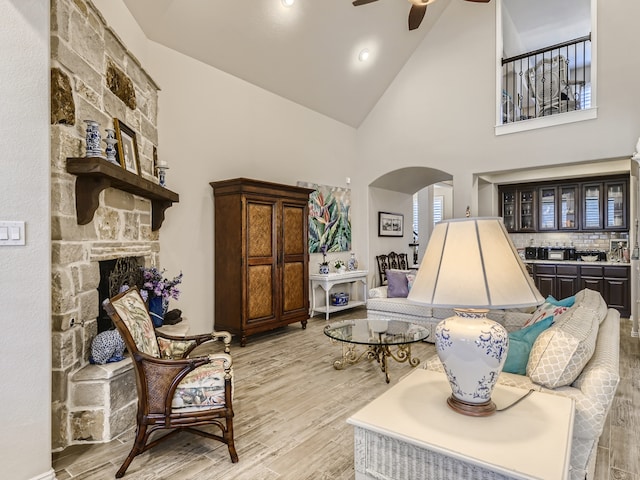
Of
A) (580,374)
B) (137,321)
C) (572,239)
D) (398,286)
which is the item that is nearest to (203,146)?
(137,321)

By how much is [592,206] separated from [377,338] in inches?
220

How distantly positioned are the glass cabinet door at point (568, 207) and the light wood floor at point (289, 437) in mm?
3486

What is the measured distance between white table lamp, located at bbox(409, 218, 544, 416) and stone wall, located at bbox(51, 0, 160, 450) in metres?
2.19

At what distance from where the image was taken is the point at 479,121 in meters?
5.87

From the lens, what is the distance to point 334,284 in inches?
253

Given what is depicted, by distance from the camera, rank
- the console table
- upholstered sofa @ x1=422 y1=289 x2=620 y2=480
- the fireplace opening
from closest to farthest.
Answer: upholstered sofa @ x1=422 y1=289 x2=620 y2=480, the fireplace opening, the console table

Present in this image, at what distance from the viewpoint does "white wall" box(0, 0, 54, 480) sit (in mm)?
1834

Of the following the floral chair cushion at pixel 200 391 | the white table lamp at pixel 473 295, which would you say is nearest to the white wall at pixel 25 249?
the floral chair cushion at pixel 200 391

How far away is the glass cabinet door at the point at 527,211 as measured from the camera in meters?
7.19

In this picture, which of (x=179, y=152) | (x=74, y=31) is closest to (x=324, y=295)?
(x=179, y=152)

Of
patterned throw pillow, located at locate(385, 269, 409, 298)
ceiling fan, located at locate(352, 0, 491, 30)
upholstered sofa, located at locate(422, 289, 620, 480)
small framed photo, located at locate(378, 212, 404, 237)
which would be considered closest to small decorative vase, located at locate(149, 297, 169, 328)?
upholstered sofa, located at locate(422, 289, 620, 480)

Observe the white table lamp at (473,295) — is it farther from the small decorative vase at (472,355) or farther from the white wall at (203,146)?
the white wall at (203,146)

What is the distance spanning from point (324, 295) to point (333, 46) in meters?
3.96

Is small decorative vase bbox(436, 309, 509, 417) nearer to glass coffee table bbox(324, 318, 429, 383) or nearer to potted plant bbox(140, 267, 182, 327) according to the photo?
glass coffee table bbox(324, 318, 429, 383)
